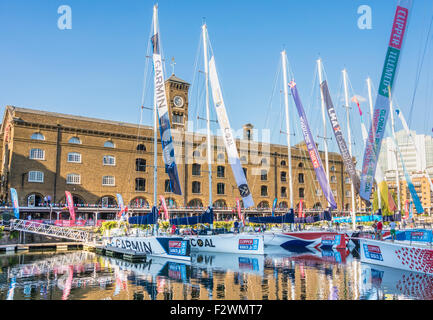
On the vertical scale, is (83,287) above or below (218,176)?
below

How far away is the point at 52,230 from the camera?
33.9 meters

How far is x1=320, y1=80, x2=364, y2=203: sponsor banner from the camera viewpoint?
101 ft

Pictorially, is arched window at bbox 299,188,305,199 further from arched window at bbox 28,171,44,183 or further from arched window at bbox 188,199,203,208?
arched window at bbox 28,171,44,183

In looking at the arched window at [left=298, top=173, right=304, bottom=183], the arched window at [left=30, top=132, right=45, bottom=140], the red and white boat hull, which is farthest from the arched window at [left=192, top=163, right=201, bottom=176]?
the red and white boat hull

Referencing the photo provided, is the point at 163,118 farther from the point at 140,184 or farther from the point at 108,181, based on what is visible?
the point at 140,184

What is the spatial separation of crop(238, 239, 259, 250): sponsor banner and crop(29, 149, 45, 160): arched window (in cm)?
2946

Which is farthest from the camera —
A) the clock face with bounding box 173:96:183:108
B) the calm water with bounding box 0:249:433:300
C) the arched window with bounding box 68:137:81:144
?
the clock face with bounding box 173:96:183:108

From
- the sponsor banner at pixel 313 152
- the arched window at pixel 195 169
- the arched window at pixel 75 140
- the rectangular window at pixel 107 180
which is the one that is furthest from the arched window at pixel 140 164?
the sponsor banner at pixel 313 152

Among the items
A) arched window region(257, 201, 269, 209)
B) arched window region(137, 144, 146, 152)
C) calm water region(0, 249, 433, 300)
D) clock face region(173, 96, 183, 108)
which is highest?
clock face region(173, 96, 183, 108)

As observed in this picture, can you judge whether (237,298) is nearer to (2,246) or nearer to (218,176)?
(2,246)
